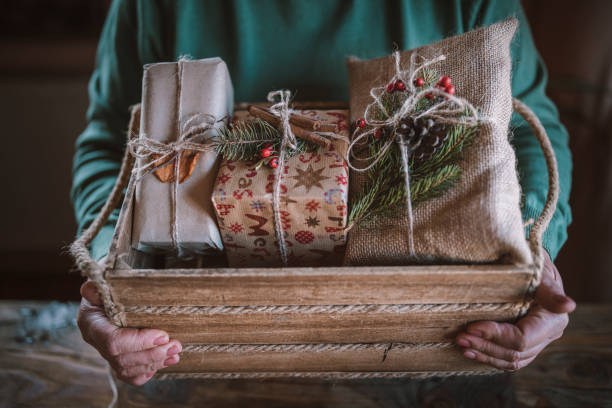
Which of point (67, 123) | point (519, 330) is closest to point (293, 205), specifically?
point (519, 330)

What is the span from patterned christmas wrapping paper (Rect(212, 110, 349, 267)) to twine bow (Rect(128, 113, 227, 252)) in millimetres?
71

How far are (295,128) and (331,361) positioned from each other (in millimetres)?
473

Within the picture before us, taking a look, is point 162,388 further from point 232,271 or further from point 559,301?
point 559,301

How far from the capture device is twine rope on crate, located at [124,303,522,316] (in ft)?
2.28

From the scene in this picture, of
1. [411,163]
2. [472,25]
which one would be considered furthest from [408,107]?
[472,25]

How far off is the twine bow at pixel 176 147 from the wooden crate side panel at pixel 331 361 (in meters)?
0.24

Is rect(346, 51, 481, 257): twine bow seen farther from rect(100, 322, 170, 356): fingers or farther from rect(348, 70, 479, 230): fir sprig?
rect(100, 322, 170, 356): fingers

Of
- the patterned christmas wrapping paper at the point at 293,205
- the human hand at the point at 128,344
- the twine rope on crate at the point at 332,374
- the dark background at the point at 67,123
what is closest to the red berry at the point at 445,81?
the patterned christmas wrapping paper at the point at 293,205

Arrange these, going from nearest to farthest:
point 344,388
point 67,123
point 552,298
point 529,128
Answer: point 552,298
point 344,388
point 529,128
point 67,123

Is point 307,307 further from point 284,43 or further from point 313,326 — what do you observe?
point 284,43

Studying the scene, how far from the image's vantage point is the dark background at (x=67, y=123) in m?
1.81

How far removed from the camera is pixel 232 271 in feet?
2.14

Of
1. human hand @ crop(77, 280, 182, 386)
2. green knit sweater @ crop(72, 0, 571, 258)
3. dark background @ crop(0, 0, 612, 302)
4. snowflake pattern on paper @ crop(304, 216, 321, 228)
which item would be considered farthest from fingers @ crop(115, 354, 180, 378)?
dark background @ crop(0, 0, 612, 302)

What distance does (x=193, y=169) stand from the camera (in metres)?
0.79
